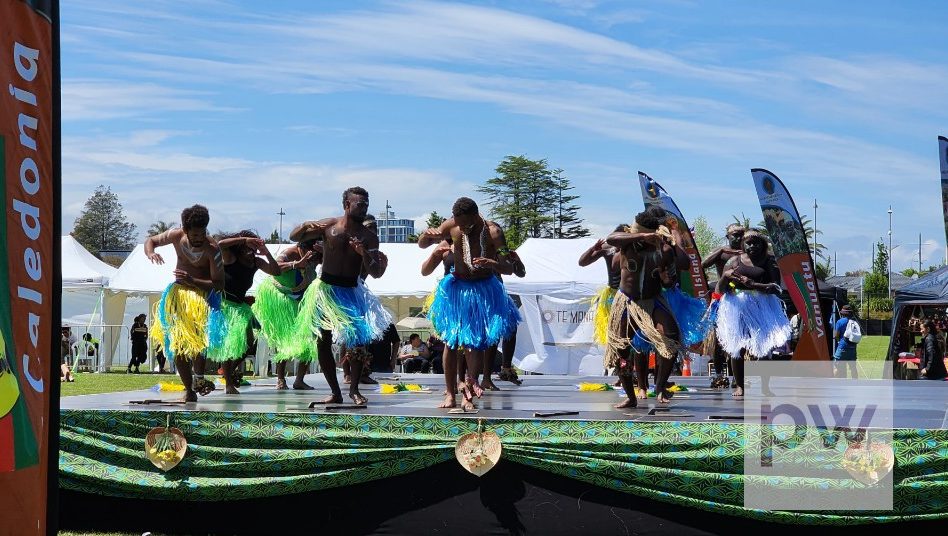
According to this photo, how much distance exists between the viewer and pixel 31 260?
3.08 meters

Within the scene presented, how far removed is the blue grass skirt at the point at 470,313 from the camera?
6648 millimetres

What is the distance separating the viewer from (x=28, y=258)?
3.07 metres

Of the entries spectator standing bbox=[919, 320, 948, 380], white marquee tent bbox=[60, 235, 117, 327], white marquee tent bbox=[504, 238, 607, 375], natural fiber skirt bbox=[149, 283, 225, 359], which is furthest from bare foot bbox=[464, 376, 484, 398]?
white marquee tent bbox=[60, 235, 117, 327]

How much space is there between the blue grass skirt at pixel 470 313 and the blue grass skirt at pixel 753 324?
2.07 metres

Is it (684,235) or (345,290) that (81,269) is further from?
(345,290)

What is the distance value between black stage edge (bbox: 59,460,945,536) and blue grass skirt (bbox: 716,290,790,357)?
2.52 metres

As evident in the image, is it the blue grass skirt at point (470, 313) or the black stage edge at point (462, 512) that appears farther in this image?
the blue grass skirt at point (470, 313)

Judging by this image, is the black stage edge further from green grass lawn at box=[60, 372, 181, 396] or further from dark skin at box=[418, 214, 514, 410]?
green grass lawn at box=[60, 372, 181, 396]

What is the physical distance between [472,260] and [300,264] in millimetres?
2774

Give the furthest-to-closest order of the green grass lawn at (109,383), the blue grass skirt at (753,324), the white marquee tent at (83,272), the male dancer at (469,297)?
the white marquee tent at (83,272)
the green grass lawn at (109,383)
the blue grass skirt at (753,324)
the male dancer at (469,297)

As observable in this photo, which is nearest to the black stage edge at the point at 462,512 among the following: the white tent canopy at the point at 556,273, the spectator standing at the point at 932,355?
the spectator standing at the point at 932,355

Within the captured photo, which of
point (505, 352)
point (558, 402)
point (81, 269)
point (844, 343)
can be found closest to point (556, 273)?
point (844, 343)

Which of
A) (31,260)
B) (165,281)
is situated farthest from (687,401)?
(165,281)

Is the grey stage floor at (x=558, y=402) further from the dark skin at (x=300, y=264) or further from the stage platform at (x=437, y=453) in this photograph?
the dark skin at (x=300, y=264)
